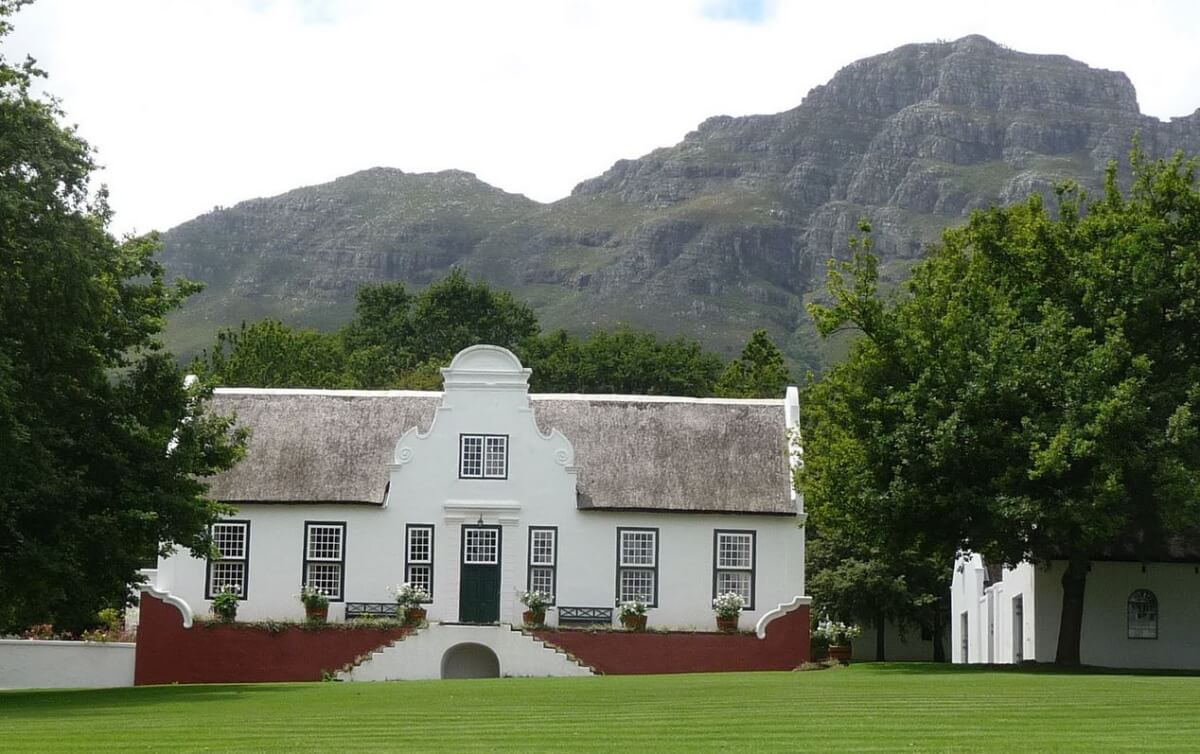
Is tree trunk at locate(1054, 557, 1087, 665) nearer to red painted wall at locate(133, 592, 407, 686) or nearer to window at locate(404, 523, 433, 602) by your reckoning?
red painted wall at locate(133, 592, 407, 686)

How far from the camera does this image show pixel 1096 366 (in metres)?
32.1

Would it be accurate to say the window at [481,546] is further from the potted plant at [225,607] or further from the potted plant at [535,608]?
the potted plant at [225,607]

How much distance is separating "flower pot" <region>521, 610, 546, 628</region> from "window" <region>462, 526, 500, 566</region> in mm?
2115

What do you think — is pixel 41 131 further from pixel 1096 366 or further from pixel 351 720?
pixel 1096 366

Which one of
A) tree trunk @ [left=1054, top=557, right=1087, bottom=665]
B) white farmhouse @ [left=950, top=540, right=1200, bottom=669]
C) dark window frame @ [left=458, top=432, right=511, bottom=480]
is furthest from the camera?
dark window frame @ [left=458, top=432, right=511, bottom=480]

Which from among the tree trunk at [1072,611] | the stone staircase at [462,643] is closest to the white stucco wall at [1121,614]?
the tree trunk at [1072,611]

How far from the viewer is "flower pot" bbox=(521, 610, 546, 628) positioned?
1631 inches

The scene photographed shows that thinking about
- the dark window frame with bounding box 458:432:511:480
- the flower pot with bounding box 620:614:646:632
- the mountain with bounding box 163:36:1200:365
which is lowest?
the flower pot with bounding box 620:614:646:632

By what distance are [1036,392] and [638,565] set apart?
529 inches

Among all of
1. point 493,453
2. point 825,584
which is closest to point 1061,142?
point 825,584

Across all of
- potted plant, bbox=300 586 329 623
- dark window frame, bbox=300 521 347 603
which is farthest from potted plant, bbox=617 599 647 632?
potted plant, bbox=300 586 329 623

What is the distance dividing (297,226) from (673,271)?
47853 millimetres

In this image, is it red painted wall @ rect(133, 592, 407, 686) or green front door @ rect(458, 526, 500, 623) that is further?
green front door @ rect(458, 526, 500, 623)

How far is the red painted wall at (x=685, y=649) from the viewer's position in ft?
133
